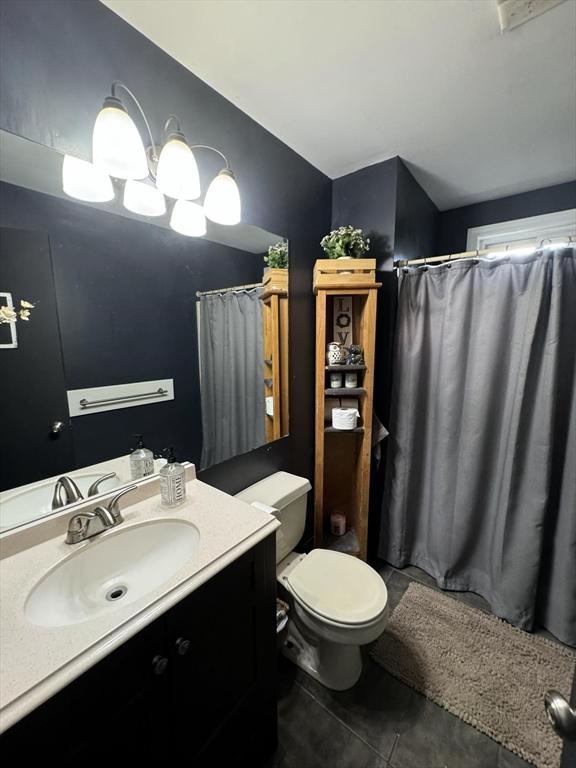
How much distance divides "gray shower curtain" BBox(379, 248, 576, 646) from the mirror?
0.95m

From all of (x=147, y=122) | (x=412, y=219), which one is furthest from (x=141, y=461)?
(x=412, y=219)

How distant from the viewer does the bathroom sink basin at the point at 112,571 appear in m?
0.71

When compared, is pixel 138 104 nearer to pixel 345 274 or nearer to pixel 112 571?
pixel 345 274

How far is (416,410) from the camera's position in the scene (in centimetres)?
176

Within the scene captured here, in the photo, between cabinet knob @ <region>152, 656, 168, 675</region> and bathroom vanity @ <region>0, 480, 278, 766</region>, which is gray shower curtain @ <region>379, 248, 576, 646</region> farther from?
cabinet knob @ <region>152, 656, 168, 675</region>

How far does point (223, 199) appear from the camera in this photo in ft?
3.74

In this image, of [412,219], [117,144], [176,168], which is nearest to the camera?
[117,144]

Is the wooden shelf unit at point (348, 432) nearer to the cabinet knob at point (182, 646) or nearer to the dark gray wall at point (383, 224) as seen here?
the dark gray wall at point (383, 224)

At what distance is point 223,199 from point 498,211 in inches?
80.5

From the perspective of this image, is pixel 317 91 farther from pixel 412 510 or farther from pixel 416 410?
pixel 412 510

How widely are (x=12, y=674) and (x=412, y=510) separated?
1.85 metres

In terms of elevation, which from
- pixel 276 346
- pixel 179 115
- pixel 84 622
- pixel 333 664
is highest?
pixel 179 115

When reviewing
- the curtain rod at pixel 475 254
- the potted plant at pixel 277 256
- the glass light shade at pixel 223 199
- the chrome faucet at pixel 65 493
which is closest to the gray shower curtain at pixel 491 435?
the curtain rod at pixel 475 254

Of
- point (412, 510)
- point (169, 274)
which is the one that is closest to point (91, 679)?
point (169, 274)
